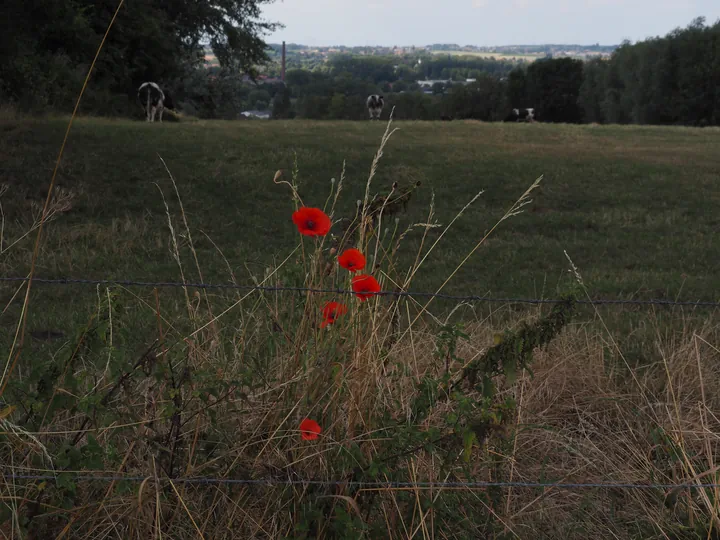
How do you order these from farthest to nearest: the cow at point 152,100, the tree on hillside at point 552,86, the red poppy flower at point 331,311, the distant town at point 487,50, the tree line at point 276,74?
the distant town at point 487,50 < the tree on hillside at point 552,86 < the cow at point 152,100 < the tree line at point 276,74 < the red poppy flower at point 331,311

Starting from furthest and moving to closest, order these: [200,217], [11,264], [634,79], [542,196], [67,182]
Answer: [634,79]
[542,196]
[67,182]
[200,217]
[11,264]

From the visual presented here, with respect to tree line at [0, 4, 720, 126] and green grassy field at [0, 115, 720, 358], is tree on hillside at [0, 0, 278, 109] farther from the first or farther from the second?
green grassy field at [0, 115, 720, 358]

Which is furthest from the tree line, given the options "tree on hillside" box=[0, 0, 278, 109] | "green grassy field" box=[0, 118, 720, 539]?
"green grassy field" box=[0, 118, 720, 539]

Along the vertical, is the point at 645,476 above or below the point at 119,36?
below

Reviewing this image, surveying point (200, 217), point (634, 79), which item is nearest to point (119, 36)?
point (200, 217)

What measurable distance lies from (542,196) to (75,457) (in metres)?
9.58

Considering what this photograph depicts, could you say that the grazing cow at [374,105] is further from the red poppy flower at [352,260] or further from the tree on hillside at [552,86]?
the tree on hillside at [552,86]

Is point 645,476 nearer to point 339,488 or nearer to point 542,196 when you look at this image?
point 339,488

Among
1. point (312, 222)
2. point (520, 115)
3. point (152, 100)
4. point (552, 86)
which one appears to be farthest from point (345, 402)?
point (552, 86)

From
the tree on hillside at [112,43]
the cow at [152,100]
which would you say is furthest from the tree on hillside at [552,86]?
the cow at [152,100]

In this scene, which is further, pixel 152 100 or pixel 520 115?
pixel 520 115

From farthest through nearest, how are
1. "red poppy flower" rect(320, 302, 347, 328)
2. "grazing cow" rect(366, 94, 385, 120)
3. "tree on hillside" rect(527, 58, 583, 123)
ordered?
"tree on hillside" rect(527, 58, 583, 123) → "grazing cow" rect(366, 94, 385, 120) → "red poppy flower" rect(320, 302, 347, 328)

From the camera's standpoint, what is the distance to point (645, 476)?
3.25m

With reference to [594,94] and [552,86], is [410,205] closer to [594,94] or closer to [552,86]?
[594,94]
